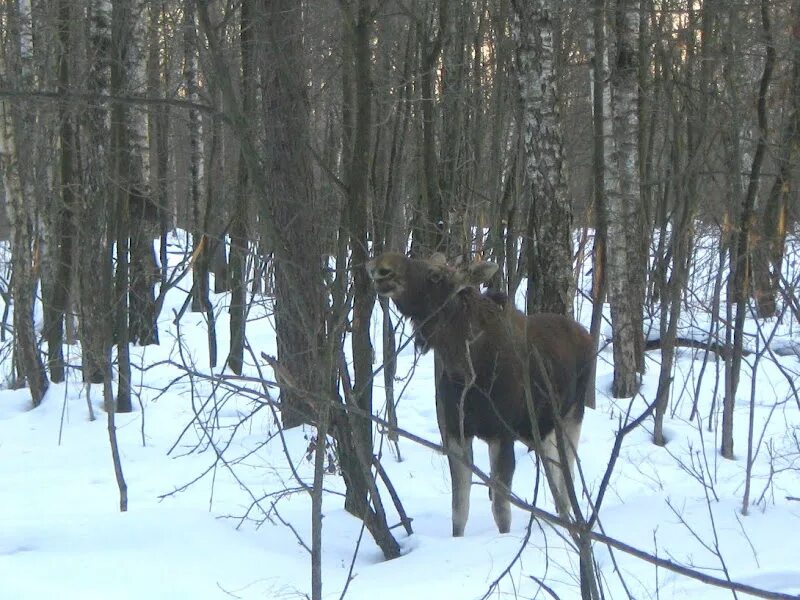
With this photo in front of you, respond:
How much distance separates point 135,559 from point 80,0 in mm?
7869

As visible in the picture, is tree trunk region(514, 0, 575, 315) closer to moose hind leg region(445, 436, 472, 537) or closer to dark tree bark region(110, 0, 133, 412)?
moose hind leg region(445, 436, 472, 537)

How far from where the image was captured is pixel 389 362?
547 cm

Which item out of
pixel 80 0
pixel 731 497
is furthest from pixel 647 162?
pixel 731 497

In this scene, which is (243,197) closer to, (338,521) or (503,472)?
(338,521)

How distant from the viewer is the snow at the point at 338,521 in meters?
4.88

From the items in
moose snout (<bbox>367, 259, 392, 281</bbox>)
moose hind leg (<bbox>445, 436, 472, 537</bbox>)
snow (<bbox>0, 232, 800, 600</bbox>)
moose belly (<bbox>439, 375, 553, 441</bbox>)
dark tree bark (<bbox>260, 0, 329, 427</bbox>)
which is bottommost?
snow (<bbox>0, 232, 800, 600</bbox>)

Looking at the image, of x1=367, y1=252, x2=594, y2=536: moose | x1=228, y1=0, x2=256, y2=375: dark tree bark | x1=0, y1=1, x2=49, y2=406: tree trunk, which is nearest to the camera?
x1=367, y1=252, x2=594, y2=536: moose

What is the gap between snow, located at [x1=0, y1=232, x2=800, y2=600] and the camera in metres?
4.88

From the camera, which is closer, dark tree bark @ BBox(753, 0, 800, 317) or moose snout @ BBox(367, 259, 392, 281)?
moose snout @ BBox(367, 259, 392, 281)

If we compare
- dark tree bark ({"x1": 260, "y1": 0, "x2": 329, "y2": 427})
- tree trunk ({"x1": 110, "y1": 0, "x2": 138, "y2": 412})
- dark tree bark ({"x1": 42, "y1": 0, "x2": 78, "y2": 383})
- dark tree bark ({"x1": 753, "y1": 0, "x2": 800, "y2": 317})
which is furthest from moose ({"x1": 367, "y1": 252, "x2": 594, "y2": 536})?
dark tree bark ({"x1": 42, "y1": 0, "x2": 78, "y2": 383})

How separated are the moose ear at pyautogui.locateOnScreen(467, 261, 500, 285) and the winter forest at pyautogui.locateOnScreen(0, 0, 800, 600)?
2cm

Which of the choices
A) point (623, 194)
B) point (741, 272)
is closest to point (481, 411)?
point (741, 272)

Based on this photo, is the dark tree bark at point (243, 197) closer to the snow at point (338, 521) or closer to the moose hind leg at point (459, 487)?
the snow at point (338, 521)

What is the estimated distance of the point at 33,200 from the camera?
40.1 feet
